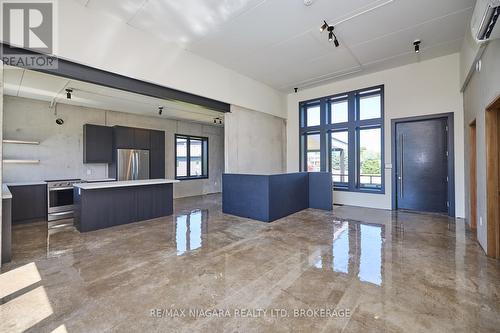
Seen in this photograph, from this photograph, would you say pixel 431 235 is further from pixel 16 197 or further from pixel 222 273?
pixel 16 197

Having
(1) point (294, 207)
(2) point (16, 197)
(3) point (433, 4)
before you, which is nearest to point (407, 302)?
(1) point (294, 207)

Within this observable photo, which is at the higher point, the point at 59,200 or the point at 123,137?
the point at 123,137

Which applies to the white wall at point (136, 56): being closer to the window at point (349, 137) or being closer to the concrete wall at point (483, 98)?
the window at point (349, 137)

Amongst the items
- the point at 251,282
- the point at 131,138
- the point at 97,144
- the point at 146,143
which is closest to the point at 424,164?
the point at 251,282

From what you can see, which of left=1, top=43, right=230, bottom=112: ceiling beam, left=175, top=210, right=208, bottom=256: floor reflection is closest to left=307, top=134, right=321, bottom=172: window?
left=175, top=210, right=208, bottom=256: floor reflection

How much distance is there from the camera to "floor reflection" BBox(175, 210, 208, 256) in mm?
3510

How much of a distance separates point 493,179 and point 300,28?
3755 mm

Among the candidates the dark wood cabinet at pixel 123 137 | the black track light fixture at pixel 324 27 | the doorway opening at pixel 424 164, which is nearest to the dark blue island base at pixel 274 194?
the doorway opening at pixel 424 164

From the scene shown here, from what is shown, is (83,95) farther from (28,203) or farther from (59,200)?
(28,203)

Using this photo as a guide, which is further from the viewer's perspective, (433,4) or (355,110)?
(355,110)

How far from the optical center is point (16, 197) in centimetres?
489

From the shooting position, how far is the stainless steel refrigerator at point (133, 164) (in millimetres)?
6609

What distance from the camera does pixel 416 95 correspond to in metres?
5.61

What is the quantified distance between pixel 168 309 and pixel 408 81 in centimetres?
691
